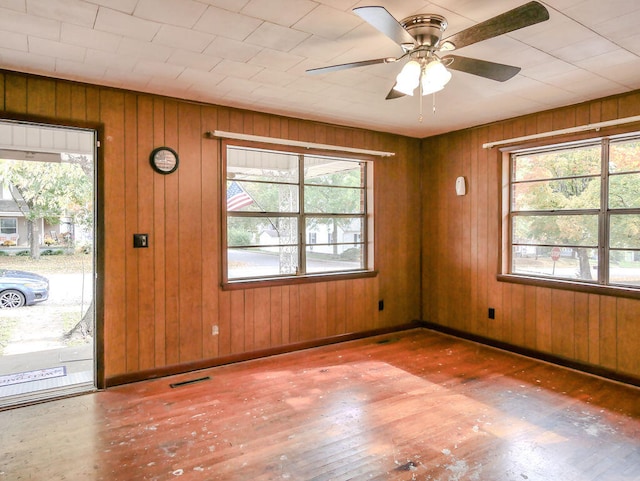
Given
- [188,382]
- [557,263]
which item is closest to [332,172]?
[557,263]

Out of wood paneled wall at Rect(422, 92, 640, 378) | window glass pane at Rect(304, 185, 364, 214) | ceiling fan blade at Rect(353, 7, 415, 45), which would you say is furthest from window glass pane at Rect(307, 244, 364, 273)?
ceiling fan blade at Rect(353, 7, 415, 45)

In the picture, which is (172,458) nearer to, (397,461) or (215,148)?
(397,461)

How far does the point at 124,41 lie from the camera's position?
245 centimetres

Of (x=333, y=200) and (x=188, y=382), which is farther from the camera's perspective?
(x=333, y=200)

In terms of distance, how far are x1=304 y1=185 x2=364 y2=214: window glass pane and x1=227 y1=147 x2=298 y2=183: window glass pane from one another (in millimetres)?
271

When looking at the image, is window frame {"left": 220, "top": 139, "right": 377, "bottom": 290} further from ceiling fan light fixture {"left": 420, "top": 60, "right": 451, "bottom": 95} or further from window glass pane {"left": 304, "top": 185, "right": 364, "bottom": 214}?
ceiling fan light fixture {"left": 420, "top": 60, "right": 451, "bottom": 95}

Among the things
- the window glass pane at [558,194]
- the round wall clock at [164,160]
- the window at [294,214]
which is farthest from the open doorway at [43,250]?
the window glass pane at [558,194]

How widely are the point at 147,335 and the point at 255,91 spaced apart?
7.55 feet

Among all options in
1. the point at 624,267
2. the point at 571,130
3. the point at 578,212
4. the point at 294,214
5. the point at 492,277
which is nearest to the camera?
the point at 624,267

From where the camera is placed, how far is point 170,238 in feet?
11.8

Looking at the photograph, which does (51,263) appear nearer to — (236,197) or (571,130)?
(236,197)

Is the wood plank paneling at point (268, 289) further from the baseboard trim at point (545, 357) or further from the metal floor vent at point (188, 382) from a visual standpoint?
the metal floor vent at point (188, 382)

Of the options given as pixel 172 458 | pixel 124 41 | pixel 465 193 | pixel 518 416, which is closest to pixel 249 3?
pixel 124 41

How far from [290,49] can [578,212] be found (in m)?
3.06
